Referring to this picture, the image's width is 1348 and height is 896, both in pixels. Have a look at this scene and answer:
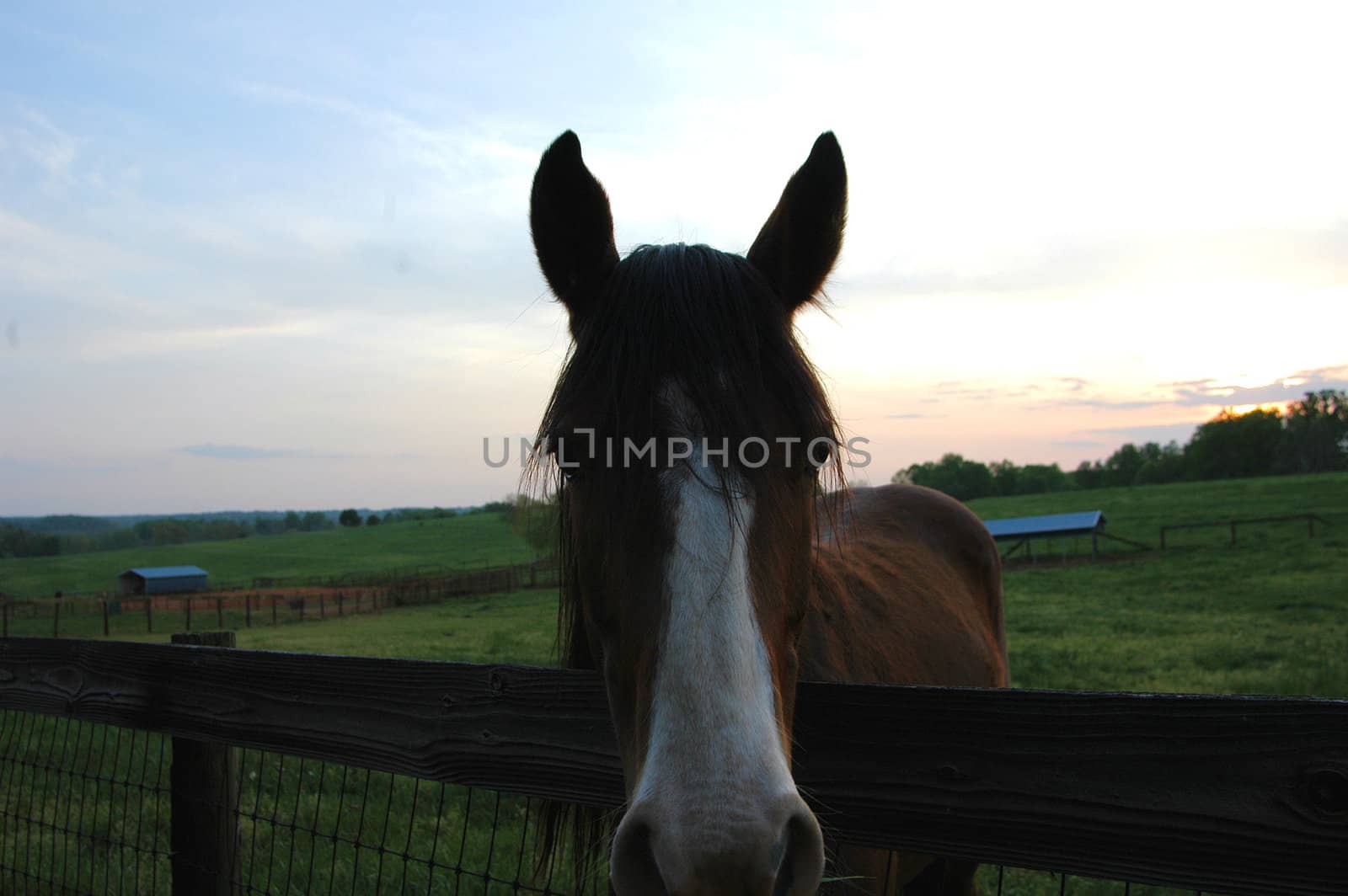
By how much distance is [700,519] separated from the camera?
5.14ft

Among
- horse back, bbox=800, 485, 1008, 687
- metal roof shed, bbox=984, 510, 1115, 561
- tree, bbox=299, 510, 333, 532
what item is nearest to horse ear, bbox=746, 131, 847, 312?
horse back, bbox=800, 485, 1008, 687

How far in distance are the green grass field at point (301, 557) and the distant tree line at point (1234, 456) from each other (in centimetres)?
4520

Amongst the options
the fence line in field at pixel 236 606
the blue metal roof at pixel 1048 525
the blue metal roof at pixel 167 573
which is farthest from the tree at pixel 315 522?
the blue metal roof at pixel 1048 525

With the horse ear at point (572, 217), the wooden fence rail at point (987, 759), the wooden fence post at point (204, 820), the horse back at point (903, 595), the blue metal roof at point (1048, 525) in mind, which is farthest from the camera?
the blue metal roof at point (1048, 525)

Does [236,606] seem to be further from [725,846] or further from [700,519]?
[725,846]

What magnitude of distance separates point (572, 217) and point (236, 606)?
1870 inches

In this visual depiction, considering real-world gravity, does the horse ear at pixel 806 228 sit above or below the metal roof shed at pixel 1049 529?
above

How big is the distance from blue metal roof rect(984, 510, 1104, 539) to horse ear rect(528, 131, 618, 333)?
127 feet

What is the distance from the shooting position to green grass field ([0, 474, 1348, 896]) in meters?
5.63

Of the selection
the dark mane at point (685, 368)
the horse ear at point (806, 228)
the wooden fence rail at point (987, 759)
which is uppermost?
the horse ear at point (806, 228)

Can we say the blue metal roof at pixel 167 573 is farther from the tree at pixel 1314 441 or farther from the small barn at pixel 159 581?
the tree at pixel 1314 441

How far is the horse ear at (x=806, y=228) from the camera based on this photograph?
7.19ft

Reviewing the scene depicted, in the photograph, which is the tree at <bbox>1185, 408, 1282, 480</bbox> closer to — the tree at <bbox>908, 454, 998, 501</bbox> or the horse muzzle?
the tree at <bbox>908, 454, 998, 501</bbox>

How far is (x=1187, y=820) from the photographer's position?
1.46 m
